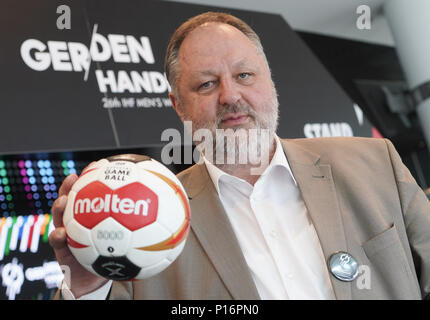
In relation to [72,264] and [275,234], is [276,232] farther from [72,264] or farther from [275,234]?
[72,264]

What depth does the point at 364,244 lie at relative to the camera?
124 cm

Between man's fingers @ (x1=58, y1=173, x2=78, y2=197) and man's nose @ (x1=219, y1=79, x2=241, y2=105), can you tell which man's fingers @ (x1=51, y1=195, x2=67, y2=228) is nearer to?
man's fingers @ (x1=58, y1=173, x2=78, y2=197)

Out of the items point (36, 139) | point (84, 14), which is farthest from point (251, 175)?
point (84, 14)

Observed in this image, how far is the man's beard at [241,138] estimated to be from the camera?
4.61 feet

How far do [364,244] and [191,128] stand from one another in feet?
2.16

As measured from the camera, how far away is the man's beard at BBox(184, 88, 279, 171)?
141 cm

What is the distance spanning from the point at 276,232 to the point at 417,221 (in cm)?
41

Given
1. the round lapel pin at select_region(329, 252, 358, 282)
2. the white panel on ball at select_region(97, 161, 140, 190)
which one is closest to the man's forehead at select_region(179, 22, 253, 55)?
the white panel on ball at select_region(97, 161, 140, 190)

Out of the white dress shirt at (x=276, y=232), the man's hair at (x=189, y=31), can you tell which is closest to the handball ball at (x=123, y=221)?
the white dress shirt at (x=276, y=232)

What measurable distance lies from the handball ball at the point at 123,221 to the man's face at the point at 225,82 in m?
0.48

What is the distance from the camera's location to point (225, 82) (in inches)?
55.1

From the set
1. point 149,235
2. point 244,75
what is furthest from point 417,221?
point 149,235

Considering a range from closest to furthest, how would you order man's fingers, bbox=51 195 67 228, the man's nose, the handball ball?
1. the handball ball
2. man's fingers, bbox=51 195 67 228
3. the man's nose

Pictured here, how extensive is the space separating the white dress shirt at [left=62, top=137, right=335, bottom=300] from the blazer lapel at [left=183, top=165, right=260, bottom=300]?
0.14 feet
